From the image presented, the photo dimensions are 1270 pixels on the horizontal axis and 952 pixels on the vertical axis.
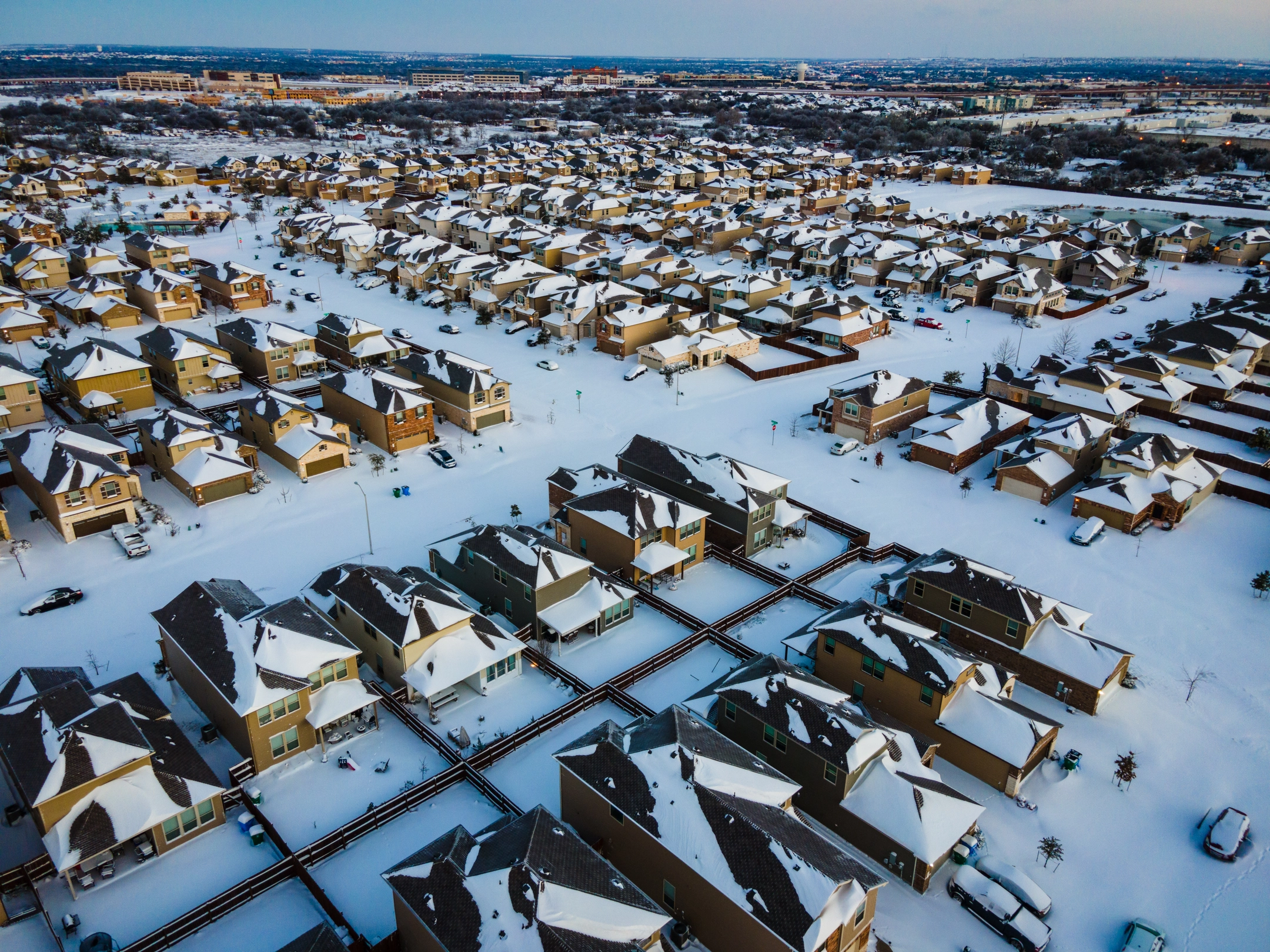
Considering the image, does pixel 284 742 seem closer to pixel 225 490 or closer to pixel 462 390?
pixel 225 490

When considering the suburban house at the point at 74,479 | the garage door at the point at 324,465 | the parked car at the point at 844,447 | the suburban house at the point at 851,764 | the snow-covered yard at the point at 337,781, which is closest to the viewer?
the suburban house at the point at 851,764

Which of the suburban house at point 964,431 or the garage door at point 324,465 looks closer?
the garage door at point 324,465

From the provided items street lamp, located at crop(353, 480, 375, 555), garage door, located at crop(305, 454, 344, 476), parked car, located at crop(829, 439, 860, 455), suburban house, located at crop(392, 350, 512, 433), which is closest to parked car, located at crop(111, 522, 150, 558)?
garage door, located at crop(305, 454, 344, 476)

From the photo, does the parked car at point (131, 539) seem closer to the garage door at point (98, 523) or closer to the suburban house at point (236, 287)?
the garage door at point (98, 523)

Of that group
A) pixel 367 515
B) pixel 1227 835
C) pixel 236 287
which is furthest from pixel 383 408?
pixel 1227 835

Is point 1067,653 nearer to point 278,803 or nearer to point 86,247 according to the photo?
point 278,803

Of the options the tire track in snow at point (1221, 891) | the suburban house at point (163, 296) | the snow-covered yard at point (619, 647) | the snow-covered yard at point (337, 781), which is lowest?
the tire track in snow at point (1221, 891)

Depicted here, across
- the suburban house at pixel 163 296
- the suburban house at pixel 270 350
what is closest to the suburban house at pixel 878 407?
the suburban house at pixel 270 350

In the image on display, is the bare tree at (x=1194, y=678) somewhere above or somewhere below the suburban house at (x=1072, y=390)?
below

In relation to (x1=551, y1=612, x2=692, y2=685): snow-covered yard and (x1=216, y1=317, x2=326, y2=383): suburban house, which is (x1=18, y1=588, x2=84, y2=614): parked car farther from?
(x1=216, y1=317, x2=326, y2=383): suburban house
